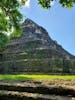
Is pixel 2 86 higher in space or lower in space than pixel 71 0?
lower

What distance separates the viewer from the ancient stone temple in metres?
32.8

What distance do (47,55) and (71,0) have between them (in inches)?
1091

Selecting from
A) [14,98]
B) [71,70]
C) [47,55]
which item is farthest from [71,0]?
[47,55]

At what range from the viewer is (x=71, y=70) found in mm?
31547

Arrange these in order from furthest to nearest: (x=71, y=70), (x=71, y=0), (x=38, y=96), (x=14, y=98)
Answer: (x=71, y=70) < (x=71, y=0) < (x=14, y=98) < (x=38, y=96)

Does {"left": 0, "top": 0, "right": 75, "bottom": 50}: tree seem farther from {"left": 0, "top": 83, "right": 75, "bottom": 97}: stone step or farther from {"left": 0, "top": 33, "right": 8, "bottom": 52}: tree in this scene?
{"left": 0, "top": 33, "right": 8, "bottom": 52}: tree

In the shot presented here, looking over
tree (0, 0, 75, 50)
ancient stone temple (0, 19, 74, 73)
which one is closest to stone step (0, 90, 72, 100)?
tree (0, 0, 75, 50)

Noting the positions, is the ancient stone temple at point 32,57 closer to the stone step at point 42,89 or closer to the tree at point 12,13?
the tree at point 12,13

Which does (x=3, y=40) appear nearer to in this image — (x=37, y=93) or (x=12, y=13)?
(x=12, y=13)

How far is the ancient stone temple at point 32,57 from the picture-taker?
3278cm

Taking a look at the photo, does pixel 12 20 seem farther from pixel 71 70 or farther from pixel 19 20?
pixel 71 70

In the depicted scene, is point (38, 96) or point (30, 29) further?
point (30, 29)

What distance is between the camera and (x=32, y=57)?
41812 mm

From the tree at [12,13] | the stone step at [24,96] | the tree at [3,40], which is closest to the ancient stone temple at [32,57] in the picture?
the tree at [3,40]
